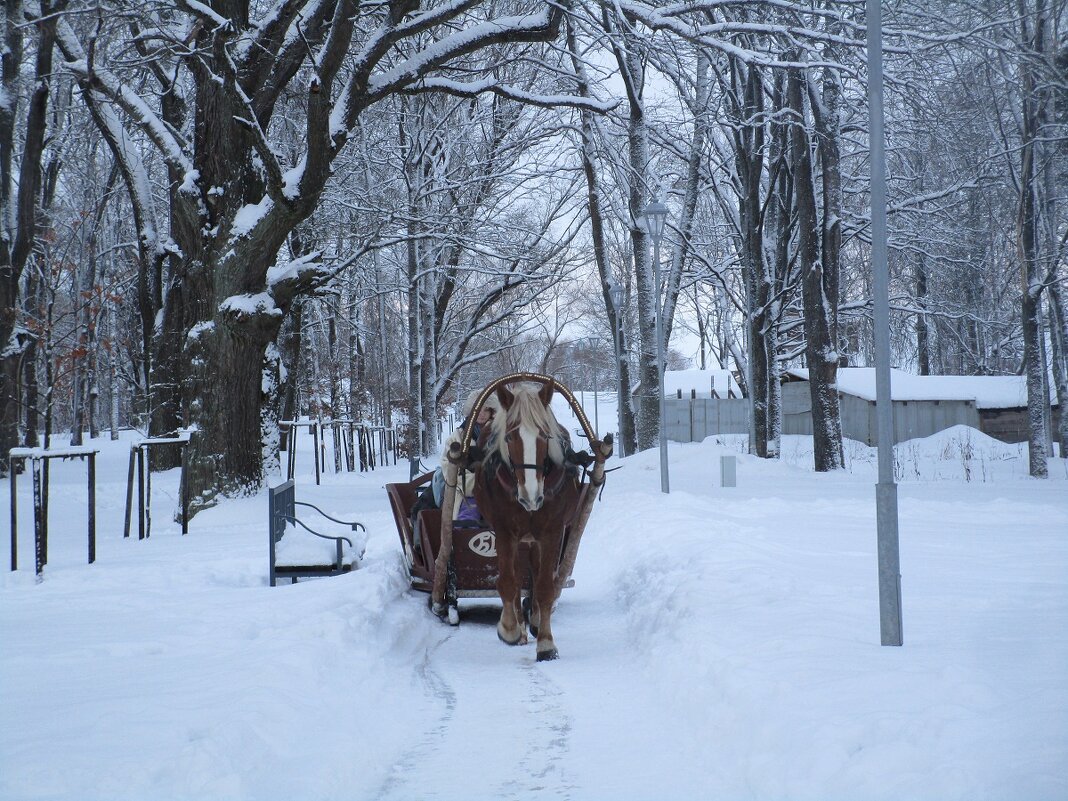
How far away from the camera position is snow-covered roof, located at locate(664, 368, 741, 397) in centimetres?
7675

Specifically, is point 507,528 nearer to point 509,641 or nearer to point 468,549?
point 509,641

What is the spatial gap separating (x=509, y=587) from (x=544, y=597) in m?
0.35

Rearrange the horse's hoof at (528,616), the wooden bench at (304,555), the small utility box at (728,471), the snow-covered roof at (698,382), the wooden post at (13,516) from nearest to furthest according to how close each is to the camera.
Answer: the horse's hoof at (528,616) < the wooden post at (13,516) < the wooden bench at (304,555) < the small utility box at (728,471) < the snow-covered roof at (698,382)

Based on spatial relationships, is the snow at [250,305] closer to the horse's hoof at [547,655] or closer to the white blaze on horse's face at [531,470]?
→ the white blaze on horse's face at [531,470]

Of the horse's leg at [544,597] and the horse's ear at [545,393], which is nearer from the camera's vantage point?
the horse's leg at [544,597]

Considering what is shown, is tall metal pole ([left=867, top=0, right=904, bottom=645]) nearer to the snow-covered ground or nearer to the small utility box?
the snow-covered ground

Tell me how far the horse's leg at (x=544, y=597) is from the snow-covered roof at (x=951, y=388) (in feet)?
121

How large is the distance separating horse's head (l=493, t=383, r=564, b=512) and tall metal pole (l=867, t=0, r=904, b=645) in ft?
7.39

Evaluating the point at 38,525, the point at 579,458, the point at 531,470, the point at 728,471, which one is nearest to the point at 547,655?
the point at 531,470

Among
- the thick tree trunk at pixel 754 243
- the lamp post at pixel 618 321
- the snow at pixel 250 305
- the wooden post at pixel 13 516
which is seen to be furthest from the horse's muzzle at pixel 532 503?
the lamp post at pixel 618 321

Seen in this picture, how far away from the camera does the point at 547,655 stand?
23.3ft

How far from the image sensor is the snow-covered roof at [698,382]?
7675 cm

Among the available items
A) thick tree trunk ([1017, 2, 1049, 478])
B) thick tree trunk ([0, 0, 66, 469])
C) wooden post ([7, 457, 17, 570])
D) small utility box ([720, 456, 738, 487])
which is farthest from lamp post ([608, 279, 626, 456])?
wooden post ([7, 457, 17, 570])

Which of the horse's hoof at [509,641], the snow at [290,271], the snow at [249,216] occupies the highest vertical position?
the snow at [249,216]
